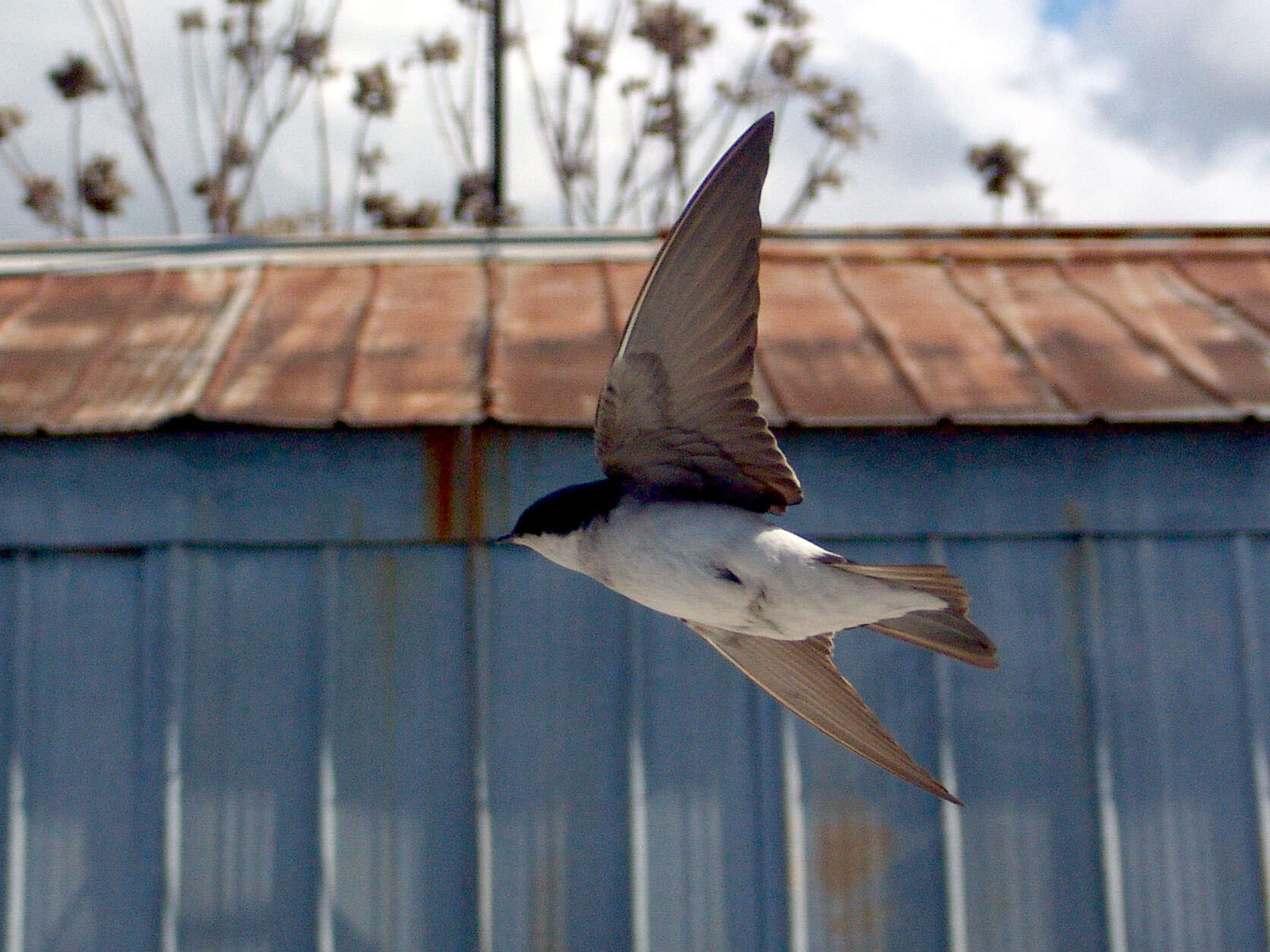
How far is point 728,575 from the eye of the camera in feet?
3.10

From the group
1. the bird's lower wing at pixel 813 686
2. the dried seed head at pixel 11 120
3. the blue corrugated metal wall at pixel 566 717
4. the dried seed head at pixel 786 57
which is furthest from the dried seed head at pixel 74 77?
the bird's lower wing at pixel 813 686

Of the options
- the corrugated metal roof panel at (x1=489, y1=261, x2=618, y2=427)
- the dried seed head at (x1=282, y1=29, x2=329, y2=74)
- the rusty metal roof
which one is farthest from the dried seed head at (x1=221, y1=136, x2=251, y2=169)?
the corrugated metal roof panel at (x1=489, y1=261, x2=618, y2=427)

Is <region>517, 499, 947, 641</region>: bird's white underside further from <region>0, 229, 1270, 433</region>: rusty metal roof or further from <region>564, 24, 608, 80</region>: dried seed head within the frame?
<region>564, 24, 608, 80</region>: dried seed head

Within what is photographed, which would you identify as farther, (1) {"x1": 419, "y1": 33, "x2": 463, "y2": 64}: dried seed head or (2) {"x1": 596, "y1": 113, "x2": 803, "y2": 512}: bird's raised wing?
(1) {"x1": 419, "y1": 33, "x2": 463, "y2": 64}: dried seed head

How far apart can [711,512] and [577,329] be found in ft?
7.14

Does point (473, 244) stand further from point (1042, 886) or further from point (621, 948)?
point (1042, 886)

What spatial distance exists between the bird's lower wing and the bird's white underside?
8 cm

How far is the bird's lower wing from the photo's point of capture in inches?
39.5

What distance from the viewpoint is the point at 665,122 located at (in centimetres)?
877

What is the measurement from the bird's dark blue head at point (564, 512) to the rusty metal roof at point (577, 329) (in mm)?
1783

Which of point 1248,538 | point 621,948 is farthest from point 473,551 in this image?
point 1248,538

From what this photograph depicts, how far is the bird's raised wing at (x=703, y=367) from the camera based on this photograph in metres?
0.82

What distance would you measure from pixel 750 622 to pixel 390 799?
2113mm

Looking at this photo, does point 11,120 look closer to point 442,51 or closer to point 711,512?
point 442,51
